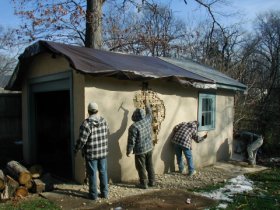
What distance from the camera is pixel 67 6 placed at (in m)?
14.8

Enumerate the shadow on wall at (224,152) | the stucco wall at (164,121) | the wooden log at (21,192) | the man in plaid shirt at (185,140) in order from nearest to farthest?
the wooden log at (21,192) → the stucco wall at (164,121) → the man in plaid shirt at (185,140) → the shadow on wall at (224,152)

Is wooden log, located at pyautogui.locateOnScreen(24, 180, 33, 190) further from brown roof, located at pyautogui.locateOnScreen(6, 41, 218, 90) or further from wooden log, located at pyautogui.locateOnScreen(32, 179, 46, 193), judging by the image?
brown roof, located at pyautogui.locateOnScreen(6, 41, 218, 90)

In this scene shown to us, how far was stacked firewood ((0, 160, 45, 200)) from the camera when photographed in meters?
7.05

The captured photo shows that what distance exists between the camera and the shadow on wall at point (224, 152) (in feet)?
36.8

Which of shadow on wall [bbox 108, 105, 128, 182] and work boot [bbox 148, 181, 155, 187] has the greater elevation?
shadow on wall [bbox 108, 105, 128, 182]

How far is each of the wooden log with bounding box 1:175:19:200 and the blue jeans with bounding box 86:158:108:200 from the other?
62.5 inches

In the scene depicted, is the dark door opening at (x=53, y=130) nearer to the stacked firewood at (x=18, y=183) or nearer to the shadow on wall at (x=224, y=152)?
the stacked firewood at (x=18, y=183)

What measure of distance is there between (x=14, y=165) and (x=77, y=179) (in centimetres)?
158

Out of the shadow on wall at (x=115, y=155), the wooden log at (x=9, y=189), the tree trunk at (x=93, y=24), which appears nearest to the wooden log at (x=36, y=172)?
the wooden log at (x=9, y=189)

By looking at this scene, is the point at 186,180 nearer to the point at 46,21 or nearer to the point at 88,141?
the point at 88,141

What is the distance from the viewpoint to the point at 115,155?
8016 mm

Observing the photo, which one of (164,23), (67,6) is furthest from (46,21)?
(164,23)

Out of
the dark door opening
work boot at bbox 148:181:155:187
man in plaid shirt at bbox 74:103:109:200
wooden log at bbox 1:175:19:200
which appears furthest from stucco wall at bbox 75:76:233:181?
the dark door opening

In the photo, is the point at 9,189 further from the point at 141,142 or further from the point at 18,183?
the point at 141,142
